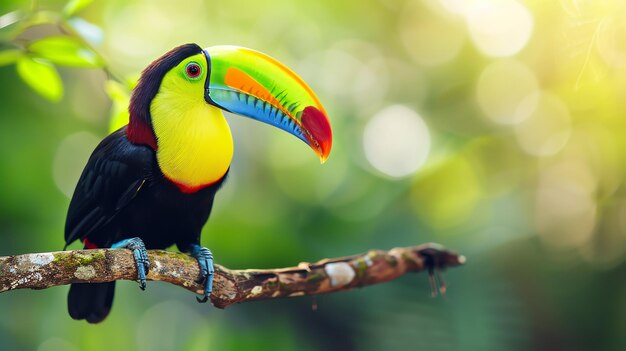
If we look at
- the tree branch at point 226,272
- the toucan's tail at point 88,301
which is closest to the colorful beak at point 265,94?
the tree branch at point 226,272

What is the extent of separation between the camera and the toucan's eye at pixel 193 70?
1.96 m

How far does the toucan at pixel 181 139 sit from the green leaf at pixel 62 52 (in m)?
0.15

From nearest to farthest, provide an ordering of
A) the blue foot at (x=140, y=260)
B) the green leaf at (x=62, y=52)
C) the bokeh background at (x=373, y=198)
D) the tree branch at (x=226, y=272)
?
the tree branch at (x=226, y=272) → the blue foot at (x=140, y=260) → the green leaf at (x=62, y=52) → the bokeh background at (x=373, y=198)

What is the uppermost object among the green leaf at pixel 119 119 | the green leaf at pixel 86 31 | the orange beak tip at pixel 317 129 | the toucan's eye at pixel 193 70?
the green leaf at pixel 86 31

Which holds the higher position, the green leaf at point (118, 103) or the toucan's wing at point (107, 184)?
the green leaf at point (118, 103)

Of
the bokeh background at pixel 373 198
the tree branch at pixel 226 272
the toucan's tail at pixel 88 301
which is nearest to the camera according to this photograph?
the tree branch at pixel 226 272

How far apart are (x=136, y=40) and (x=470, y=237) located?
2.84 m

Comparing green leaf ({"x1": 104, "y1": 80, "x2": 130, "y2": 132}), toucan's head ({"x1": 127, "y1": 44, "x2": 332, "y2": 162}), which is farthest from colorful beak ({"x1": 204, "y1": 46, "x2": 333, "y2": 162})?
green leaf ({"x1": 104, "y1": 80, "x2": 130, "y2": 132})

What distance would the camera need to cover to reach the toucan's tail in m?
2.18

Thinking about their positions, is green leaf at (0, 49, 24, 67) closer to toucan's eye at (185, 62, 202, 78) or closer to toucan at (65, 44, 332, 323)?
toucan at (65, 44, 332, 323)

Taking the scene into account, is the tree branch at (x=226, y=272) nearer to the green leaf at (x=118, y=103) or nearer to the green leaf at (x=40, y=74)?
the green leaf at (x=118, y=103)

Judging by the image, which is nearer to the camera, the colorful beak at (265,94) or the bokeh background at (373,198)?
the colorful beak at (265,94)

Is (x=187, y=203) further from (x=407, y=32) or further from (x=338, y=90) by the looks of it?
(x=407, y=32)

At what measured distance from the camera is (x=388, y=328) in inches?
215
